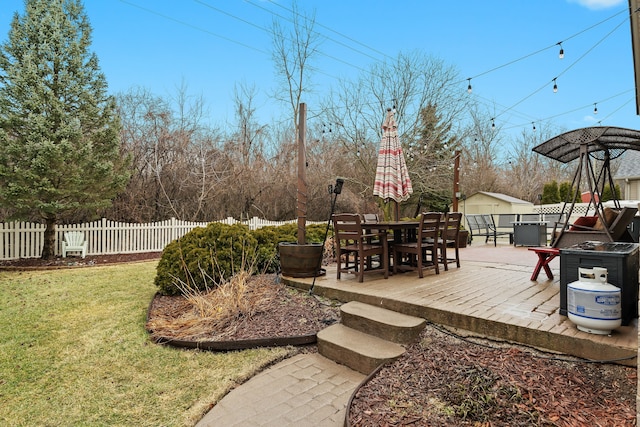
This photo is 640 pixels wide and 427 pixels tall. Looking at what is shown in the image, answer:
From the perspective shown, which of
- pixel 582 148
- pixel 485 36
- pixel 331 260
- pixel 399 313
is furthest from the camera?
pixel 485 36

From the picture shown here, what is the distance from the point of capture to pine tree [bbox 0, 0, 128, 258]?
7.32 meters

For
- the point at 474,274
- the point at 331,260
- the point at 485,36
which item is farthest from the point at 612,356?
the point at 485,36

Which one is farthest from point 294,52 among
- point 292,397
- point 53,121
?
point 292,397

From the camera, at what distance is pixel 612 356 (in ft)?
6.95

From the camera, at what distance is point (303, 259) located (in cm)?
457

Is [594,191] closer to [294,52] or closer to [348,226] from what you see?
[348,226]

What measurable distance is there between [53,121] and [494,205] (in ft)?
48.8

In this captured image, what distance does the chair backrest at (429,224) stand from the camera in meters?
4.12

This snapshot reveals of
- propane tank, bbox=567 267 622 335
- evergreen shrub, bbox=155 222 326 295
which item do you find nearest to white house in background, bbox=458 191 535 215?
evergreen shrub, bbox=155 222 326 295

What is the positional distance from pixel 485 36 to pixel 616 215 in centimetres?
854

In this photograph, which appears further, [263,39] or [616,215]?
[263,39]

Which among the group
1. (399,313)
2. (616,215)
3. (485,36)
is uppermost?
(485,36)

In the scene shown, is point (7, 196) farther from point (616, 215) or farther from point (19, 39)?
point (616, 215)

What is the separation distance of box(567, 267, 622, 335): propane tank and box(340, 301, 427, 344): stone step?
108 cm
